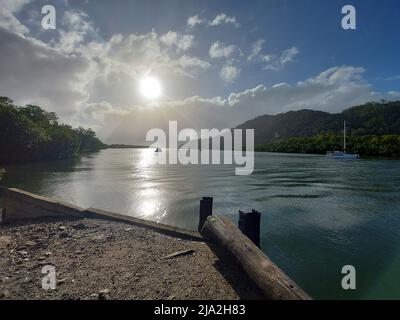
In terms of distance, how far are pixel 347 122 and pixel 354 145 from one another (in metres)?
71.2

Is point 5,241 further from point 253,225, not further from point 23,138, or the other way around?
point 23,138

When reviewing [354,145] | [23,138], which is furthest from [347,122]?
→ [23,138]

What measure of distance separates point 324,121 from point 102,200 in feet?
554

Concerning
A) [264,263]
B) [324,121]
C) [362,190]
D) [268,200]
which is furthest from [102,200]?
[324,121]

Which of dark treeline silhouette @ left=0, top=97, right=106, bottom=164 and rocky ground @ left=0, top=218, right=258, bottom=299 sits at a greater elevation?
dark treeline silhouette @ left=0, top=97, right=106, bottom=164

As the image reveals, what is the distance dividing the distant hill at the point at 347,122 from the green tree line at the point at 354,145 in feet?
90.6

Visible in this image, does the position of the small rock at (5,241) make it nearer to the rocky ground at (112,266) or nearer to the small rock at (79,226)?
the rocky ground at (112,266)

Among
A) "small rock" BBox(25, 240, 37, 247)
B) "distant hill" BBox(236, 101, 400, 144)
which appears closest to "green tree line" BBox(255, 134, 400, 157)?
"distant hill" BBox(236, 101, 400, 144)

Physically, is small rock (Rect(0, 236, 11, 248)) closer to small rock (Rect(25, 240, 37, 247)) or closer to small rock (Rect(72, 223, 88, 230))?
small rock (Rect(25, 240, 37, 247))

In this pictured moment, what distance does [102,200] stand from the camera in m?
17.1

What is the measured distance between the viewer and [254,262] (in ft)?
16.0

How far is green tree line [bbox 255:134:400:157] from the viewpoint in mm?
74100

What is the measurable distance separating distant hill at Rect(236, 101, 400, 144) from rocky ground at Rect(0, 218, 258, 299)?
437 ft

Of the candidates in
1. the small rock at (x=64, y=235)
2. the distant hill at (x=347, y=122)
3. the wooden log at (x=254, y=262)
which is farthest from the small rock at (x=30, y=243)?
the distant hill at (x=347, y=122)
